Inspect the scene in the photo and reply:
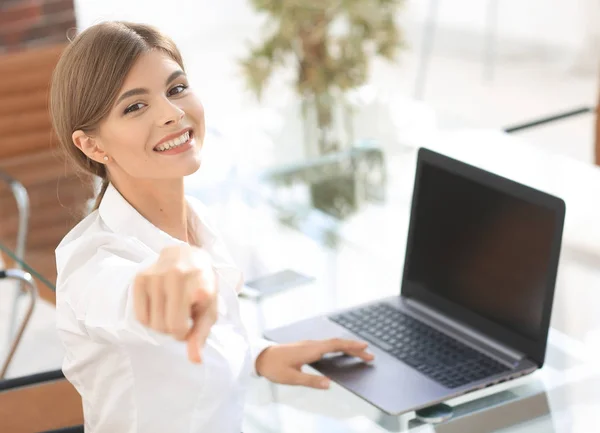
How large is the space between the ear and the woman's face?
0.03 ft

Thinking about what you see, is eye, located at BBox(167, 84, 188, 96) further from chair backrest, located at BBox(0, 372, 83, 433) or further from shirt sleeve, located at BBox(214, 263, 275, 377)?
chair backrest, located at BBox(0, 372, 83, 433)

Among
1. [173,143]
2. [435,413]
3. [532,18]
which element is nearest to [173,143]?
[173,143]

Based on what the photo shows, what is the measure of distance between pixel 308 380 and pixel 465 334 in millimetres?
305

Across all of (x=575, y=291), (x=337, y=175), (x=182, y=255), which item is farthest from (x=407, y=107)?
(x=182, y=255)

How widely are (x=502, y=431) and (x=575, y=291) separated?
0.53m

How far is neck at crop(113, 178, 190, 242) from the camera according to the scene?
1.56m

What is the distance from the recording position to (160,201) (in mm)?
1593

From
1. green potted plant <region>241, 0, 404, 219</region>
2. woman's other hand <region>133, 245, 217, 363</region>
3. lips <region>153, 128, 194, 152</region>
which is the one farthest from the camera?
green potted plant <region>241, 0, 404, 219</region>

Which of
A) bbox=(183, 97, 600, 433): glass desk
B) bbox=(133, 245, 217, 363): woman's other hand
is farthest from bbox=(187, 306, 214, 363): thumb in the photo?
bbox=(183, 97, 600, 433): glass desk

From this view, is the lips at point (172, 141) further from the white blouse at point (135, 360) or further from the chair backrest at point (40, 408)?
the chair backrest at point (40, 408)

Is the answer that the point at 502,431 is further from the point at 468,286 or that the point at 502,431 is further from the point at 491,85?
the point at 491,85

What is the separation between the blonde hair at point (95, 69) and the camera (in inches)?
56.9

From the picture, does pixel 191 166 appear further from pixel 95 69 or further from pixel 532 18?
pixel 532 18

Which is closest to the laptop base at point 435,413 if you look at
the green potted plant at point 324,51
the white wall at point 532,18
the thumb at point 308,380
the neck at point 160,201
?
the thumb at point 308,380
